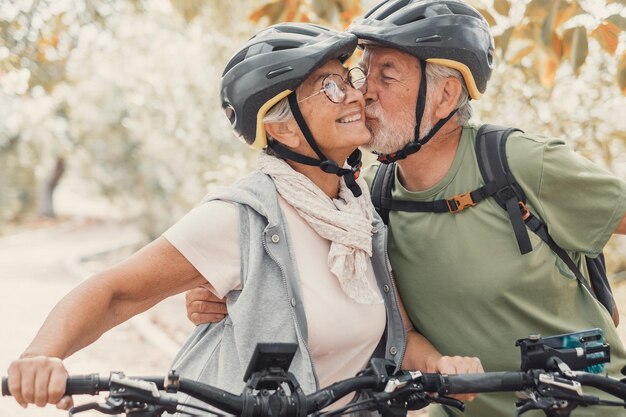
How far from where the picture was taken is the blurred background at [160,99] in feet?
17.2

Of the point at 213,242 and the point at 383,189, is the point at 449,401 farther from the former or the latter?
the point at 383,189

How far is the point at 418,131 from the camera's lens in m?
3.58

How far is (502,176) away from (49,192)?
2001 inches

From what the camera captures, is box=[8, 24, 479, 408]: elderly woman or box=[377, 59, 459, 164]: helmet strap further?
box=[377, 59, 459, 164]: helmet strap

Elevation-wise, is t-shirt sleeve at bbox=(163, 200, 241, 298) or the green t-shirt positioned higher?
t-shirt sleeve at bbox=(163, 200, 241, 298)

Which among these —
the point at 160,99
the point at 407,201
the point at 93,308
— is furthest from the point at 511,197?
the point at 160,99

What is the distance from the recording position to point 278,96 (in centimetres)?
311

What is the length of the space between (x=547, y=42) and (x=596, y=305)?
149cm

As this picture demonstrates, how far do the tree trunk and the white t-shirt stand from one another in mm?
49583

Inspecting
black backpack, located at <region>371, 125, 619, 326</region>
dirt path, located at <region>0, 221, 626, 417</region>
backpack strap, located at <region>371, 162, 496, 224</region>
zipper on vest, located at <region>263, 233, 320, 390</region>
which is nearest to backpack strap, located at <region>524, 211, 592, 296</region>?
black backpack, located at <region>371, 125, 619, 326</region>

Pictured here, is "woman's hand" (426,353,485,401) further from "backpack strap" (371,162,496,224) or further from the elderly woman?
"backpack strap" (371,162,496,224)

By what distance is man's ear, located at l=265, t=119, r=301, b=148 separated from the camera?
3195 mm

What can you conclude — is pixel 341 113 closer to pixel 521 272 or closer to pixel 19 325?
pixel 521 272

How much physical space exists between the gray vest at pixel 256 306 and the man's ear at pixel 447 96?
1016mm
